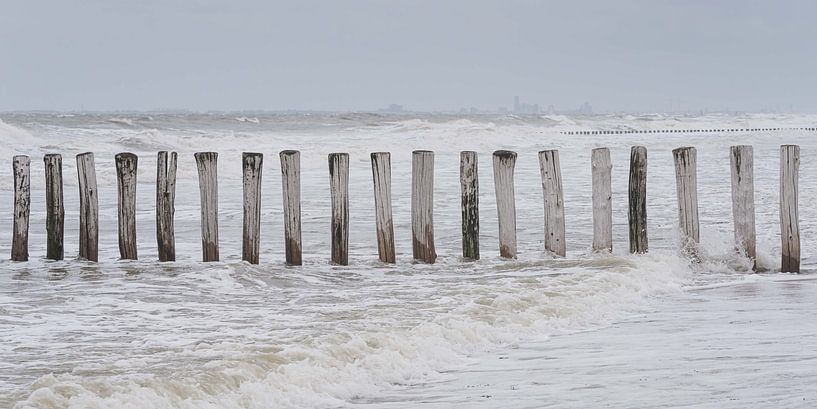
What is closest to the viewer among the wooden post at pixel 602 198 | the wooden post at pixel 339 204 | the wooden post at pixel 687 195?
the wooden post at pixel 339 204

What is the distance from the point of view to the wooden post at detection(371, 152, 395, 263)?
10047 millimetres

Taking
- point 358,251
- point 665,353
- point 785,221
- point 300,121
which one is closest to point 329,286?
point 358,251

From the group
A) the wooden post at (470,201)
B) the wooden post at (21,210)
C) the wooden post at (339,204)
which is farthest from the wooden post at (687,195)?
the wooden post at (21,210)

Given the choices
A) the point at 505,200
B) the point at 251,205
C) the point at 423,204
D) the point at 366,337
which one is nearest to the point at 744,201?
the point at 505,200

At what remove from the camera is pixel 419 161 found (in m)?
10.2

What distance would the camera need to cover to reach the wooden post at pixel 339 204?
32.7 feet

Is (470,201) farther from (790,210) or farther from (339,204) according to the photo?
(790,210)

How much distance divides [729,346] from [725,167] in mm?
18795

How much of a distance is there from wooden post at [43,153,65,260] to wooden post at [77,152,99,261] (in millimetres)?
214

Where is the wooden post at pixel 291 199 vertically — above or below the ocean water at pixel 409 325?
above

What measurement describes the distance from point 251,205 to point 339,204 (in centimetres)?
82

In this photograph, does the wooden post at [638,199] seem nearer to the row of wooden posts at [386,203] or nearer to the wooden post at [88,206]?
the row of wooden posts at [386,203]

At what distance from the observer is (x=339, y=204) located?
1008 cm

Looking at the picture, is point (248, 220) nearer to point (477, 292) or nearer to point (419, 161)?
point (419, 161)
